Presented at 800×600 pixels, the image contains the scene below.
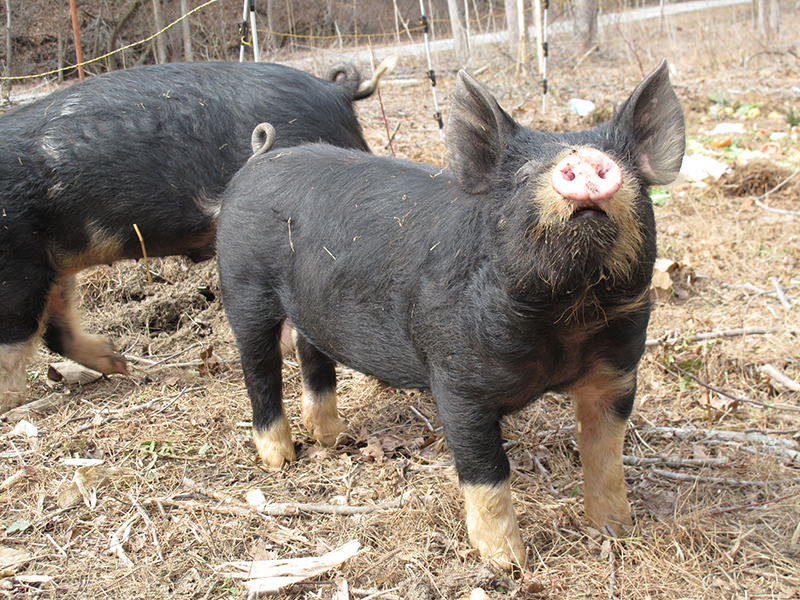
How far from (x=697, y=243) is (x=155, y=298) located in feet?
13.4

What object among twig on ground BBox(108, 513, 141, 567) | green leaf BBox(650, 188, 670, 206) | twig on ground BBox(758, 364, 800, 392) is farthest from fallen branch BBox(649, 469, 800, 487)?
green leaf BBox(650, 188, 670, 206)

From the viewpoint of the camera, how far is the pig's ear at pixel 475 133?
248cm

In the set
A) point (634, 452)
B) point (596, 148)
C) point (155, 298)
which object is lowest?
point (634, 452)

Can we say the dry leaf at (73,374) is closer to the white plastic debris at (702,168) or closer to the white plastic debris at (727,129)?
the white plastic debris at (702,168)

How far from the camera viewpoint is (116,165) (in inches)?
174

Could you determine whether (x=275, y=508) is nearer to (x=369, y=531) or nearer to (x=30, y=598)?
(x=369, y=531)

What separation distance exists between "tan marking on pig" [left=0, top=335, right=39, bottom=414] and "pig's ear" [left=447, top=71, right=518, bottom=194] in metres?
3.10

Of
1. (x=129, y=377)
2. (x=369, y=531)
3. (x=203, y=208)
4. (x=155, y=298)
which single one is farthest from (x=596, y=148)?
(x=155, y=298)

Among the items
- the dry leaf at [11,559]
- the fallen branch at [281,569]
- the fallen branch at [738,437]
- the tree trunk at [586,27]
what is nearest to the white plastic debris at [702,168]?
→ the fallen branch at [738,437]

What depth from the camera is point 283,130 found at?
446cm

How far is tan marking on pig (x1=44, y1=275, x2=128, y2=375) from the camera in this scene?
4781mm

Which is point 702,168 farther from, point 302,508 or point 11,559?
point 11,559

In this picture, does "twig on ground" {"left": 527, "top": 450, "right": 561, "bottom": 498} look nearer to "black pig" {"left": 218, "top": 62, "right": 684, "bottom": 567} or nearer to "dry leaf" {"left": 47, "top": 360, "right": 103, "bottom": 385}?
"black pig" {"left": 218, "top": 62, "right": 684, "bottom": 567}

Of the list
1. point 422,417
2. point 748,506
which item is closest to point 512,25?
point 422,417
